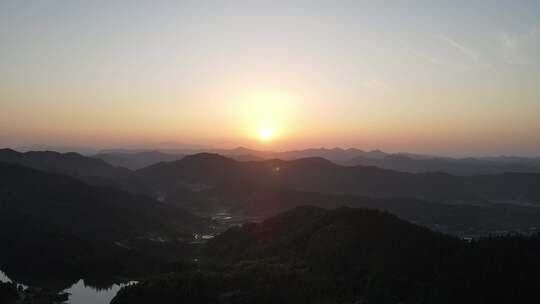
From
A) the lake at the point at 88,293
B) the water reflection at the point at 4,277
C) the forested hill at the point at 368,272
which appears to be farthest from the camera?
the water reflection at the point at 4,277

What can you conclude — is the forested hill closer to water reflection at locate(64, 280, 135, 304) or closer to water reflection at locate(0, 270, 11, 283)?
water reflection at locate(64, 280, 135, 304)

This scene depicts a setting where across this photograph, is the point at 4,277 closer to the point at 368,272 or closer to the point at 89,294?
the point at 89,294

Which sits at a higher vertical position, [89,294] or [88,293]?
[89,294]

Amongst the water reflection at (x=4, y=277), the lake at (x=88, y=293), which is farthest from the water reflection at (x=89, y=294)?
the water reflection at (x=4, y=277)

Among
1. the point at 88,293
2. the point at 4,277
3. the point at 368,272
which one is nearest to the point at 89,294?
the point at 88,293

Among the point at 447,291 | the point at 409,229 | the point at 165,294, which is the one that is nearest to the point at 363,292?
the point at 447,291

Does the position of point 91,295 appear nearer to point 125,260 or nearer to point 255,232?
point 125,260

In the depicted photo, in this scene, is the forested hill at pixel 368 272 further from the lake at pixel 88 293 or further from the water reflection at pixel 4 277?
the water reflection at pixel 4 277

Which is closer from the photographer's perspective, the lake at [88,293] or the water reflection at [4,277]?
the lake at [88,293]

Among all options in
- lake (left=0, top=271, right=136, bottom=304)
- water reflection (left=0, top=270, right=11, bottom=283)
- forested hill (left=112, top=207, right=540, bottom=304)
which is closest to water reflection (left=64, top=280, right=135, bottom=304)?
lake (left=0, top=271, right=136, bottom=304)

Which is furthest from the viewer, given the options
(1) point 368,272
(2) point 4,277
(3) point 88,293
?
(2) point 4,277
